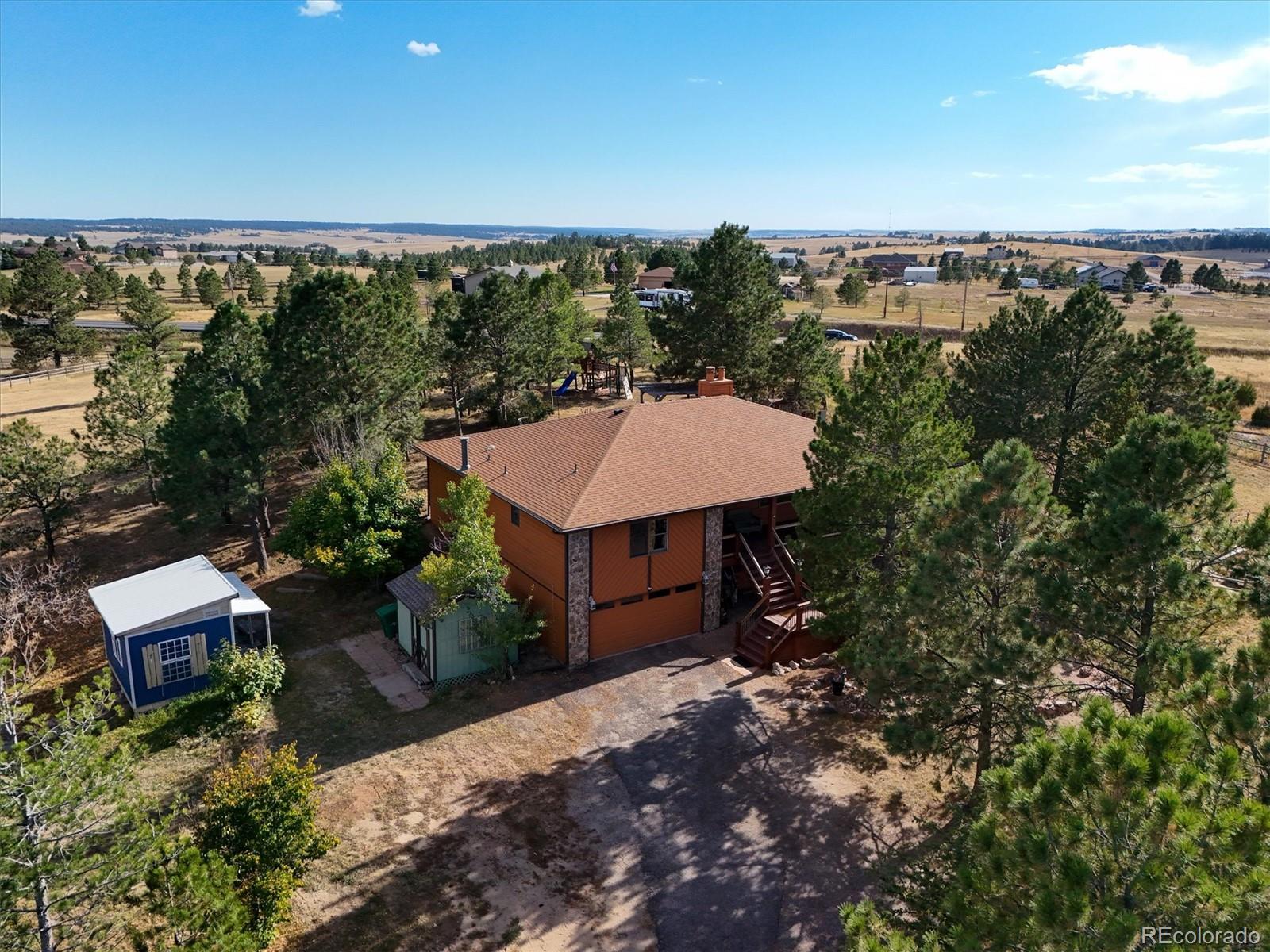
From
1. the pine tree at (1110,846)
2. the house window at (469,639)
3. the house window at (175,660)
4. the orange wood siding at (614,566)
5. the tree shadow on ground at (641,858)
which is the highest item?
the pine tree at (1110,846)

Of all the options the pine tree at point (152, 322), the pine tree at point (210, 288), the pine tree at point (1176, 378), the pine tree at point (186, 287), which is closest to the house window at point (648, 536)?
the pine tree at point (1176, 378)

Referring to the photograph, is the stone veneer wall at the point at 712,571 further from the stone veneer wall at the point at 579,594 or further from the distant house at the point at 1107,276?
the distant house at the point at 1107,276

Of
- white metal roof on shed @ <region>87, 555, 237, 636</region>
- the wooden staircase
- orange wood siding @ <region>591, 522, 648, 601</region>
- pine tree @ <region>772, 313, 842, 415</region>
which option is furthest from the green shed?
pine tree @ <region>772, 313, 842, 415</region>

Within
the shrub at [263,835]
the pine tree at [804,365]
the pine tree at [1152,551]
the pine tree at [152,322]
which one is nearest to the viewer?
the pine tree at [1152,551]

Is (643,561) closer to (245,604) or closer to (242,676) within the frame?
(242,676)

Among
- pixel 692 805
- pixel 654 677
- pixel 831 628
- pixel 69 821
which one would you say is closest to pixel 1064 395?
pixel 831 628

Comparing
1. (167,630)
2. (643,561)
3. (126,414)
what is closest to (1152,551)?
(643,561)

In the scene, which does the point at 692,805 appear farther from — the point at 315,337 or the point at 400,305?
the point at 400,305
